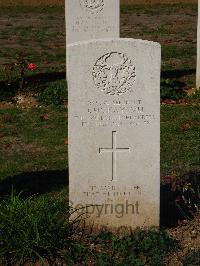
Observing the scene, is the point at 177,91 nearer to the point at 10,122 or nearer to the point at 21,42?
→ the point at 10,122

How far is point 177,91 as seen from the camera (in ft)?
39.6

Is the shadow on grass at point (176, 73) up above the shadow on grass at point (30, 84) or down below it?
above

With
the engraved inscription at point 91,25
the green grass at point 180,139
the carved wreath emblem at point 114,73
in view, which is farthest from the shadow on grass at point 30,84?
the carved wreath emblem at point 114,73

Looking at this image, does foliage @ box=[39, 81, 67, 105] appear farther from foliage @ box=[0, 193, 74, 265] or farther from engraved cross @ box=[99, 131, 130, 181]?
foliage @ box=[0, 193, 74, 265]

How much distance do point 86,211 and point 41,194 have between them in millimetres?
1480

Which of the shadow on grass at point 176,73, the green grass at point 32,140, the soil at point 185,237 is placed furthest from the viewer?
the shadow on grass at point 176,73

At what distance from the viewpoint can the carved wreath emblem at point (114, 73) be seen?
5777mm

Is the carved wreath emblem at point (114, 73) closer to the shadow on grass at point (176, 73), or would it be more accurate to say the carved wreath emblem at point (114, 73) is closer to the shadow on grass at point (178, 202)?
the shadow on grass at point (178, 202)

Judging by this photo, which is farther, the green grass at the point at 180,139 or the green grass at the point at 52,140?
the green grass at the point at 52,140

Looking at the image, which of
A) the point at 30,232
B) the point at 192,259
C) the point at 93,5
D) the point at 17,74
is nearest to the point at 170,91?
the point at 93,5

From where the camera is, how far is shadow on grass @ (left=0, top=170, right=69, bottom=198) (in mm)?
7602

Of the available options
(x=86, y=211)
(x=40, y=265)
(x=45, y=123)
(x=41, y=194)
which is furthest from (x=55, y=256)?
(x=45, y=123)

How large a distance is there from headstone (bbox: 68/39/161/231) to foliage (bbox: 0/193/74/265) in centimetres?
43

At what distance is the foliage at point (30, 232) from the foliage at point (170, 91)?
20.4 ft
